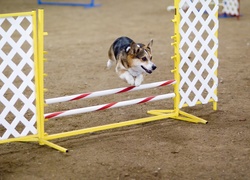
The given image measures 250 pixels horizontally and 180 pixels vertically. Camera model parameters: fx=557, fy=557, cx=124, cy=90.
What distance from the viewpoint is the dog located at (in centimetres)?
603

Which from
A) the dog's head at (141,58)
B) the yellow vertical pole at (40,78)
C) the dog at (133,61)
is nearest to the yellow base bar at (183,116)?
the dog at (133,61)

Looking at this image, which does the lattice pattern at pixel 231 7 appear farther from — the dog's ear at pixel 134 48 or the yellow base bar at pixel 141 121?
the dog's ear at pixel 134 48

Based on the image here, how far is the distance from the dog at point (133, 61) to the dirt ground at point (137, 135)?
602mm

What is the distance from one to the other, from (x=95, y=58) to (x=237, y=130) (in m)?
4.22

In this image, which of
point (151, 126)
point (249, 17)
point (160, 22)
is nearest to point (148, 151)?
point (151, 126)

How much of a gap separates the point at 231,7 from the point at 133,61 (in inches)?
329

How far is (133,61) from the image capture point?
20.0ft

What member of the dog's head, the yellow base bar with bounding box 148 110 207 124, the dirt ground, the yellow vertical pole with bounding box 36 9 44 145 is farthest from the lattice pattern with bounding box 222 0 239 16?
the yellow vertical pole with bounding box 36 9 44 145

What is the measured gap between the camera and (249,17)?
45.9 ft

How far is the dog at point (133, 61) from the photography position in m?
6.03

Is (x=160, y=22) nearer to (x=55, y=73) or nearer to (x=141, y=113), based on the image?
(x=55, y=73)

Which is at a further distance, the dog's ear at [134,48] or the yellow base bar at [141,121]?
the dog's ear at [134,48]

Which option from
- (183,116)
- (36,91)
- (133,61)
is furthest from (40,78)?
(183,116)

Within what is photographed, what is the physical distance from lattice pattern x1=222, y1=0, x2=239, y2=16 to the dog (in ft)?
25.6
